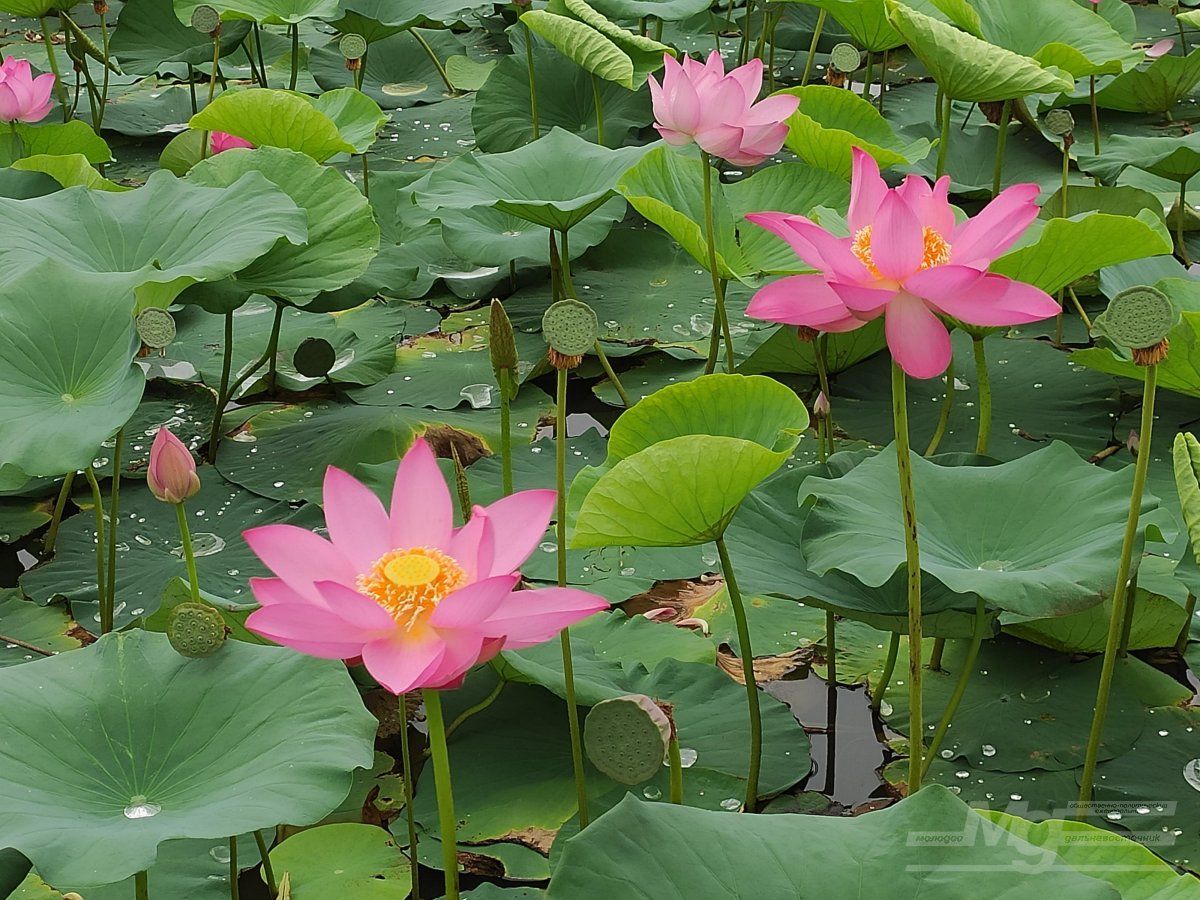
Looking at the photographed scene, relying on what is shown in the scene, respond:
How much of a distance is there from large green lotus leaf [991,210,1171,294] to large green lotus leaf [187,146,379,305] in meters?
0.99

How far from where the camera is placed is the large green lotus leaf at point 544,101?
9.61ft

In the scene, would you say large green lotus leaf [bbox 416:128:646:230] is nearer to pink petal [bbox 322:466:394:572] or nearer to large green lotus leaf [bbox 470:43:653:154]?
large green lotus leaf [bbox 470:43:653:154]

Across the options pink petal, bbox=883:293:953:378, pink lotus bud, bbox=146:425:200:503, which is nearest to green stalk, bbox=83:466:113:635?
pink lotus bud, bbox=146:425:200:503

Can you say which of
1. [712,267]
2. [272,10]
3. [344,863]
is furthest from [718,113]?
[272,10]

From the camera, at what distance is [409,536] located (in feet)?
3.26

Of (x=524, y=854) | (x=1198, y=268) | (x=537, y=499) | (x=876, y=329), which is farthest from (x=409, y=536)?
(x=1198, y=268)

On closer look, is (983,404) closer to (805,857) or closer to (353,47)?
(805,857)

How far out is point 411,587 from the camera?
89 centimetres

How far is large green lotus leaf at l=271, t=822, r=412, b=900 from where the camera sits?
128cm

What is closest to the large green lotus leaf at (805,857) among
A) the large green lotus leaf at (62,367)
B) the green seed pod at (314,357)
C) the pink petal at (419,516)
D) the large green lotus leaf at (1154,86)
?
the pink petal at (419,516)

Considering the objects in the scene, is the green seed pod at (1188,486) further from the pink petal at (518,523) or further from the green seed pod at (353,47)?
the green seed pod at (353,47)

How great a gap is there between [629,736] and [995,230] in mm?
523

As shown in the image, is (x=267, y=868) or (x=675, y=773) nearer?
(x=675, y=773)

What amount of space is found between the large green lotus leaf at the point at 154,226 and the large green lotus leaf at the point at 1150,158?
1.59m
